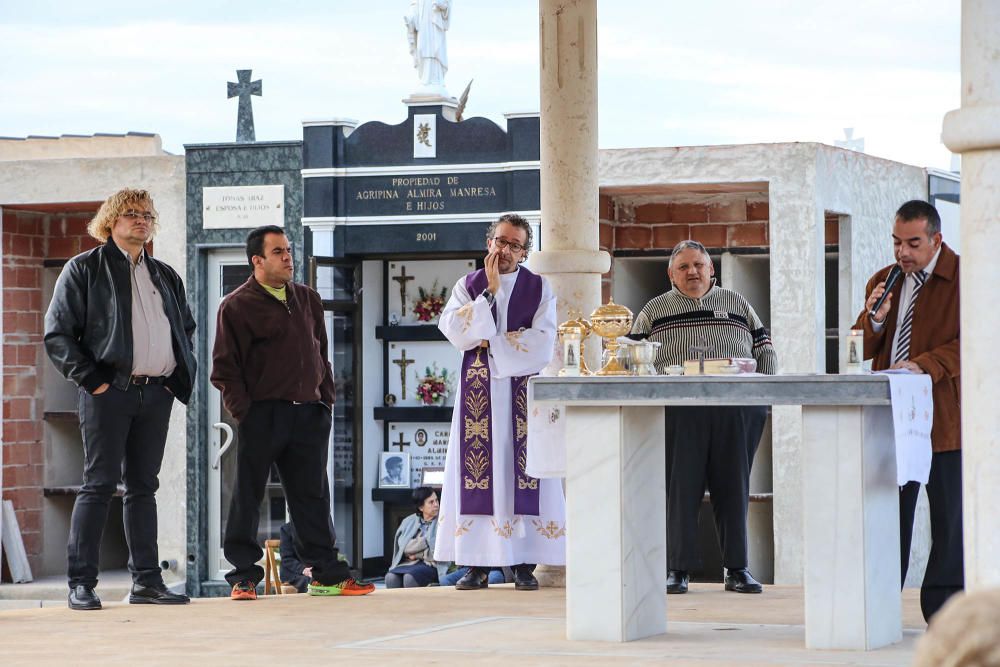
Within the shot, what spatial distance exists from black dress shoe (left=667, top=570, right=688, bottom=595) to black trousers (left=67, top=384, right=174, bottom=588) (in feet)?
6.77

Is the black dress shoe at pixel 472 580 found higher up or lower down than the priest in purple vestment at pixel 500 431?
lower down

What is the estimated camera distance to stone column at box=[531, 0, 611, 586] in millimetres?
7016

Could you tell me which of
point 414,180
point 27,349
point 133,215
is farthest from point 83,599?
point 27,349

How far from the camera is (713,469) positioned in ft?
21.9

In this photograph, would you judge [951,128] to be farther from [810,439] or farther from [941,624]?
[941,624]

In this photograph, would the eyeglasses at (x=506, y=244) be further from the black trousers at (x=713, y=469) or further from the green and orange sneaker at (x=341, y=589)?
the green and orange sneaker at (x=341, y=589)

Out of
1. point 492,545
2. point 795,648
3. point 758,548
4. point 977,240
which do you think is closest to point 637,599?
point 795,648

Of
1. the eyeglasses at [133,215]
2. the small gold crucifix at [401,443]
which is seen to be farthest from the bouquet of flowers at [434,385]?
the eyeglasses at [133,215]

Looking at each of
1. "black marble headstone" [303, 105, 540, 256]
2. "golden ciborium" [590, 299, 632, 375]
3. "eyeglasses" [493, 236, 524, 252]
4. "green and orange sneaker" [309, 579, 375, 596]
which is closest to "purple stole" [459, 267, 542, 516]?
"eyeglasses" [493, 236, 524, 252]

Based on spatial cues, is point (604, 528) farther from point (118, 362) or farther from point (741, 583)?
point (118, 362)

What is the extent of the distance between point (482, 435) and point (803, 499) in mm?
2529

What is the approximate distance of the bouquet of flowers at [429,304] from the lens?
13781mm

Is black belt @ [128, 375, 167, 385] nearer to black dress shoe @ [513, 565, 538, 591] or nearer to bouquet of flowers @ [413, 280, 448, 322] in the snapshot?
black dress shoe @ [513, 565, 538, 591]

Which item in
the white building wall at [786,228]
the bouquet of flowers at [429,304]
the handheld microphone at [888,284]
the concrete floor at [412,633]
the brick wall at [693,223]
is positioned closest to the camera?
the concrete floor at [412,633]
